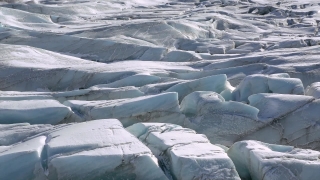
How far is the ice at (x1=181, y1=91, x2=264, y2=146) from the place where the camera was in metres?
5.98

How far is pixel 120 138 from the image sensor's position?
468 cm

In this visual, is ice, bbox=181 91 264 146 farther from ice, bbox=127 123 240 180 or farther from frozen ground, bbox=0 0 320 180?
ice, bbox=127 123 240 180

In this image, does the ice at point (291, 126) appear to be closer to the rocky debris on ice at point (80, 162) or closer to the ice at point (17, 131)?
the rocky debris on ice at point (80, 162)

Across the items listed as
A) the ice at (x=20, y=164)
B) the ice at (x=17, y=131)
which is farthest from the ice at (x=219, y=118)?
the ice at (x=20, y=164)

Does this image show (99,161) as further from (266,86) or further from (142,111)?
(266,86)

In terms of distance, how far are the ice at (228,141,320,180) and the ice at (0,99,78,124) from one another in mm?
2249

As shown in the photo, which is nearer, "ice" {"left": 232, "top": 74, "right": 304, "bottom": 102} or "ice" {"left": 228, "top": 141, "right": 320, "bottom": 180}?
"ice" {"left": 228, "top": 141, "right": 320, "bottom": 180}

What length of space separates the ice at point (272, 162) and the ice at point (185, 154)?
0.26 metres

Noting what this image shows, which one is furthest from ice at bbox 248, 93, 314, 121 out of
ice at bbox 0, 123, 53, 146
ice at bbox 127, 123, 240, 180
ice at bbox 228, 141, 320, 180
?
ice at bbox 0, 123, 53, 146

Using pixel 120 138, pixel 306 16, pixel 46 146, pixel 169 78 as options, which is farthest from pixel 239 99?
pixel 306 16

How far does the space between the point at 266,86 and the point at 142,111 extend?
197 centimetres

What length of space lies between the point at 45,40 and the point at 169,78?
14.8 feet

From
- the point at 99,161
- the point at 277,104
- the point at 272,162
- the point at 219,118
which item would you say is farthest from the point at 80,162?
the point at 277,104

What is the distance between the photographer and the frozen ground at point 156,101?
14.3 ft
